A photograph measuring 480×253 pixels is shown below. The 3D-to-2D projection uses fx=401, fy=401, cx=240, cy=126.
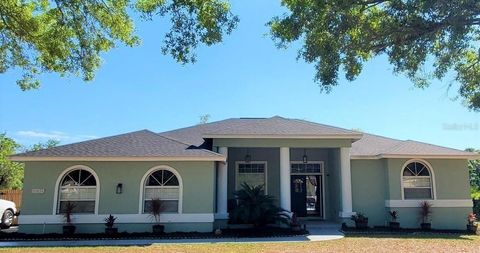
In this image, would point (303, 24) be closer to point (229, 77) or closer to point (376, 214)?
point (376, 214)

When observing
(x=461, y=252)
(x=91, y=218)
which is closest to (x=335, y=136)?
(x=461, y=252)

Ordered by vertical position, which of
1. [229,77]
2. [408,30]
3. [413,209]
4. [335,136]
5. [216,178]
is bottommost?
[413,209]

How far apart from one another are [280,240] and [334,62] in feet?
20.0

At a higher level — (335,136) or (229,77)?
(229,77)

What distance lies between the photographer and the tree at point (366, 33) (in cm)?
833

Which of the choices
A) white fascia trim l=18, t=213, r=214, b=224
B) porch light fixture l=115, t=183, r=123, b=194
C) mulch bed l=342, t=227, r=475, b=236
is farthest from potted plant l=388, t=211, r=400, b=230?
porch light fixture l=115, t=183, r=123, b=194

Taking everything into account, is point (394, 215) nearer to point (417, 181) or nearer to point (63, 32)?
point (417, 181)

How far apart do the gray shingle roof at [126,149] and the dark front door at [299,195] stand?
5441 millimetres

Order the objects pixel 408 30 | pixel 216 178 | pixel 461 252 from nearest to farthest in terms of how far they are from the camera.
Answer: pixel 408 30 → pixel 461 252 → pixel 216 178

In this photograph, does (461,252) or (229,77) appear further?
(229,77)

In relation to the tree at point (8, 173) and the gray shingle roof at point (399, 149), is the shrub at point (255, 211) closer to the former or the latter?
the gray shingle roof at point (399, 149)

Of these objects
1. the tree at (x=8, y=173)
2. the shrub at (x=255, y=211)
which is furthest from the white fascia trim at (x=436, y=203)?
the tree at (x=8, y=173)

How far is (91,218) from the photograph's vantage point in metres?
14.1

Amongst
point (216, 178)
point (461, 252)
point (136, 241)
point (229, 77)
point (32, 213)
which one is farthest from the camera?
point (229, 77)
